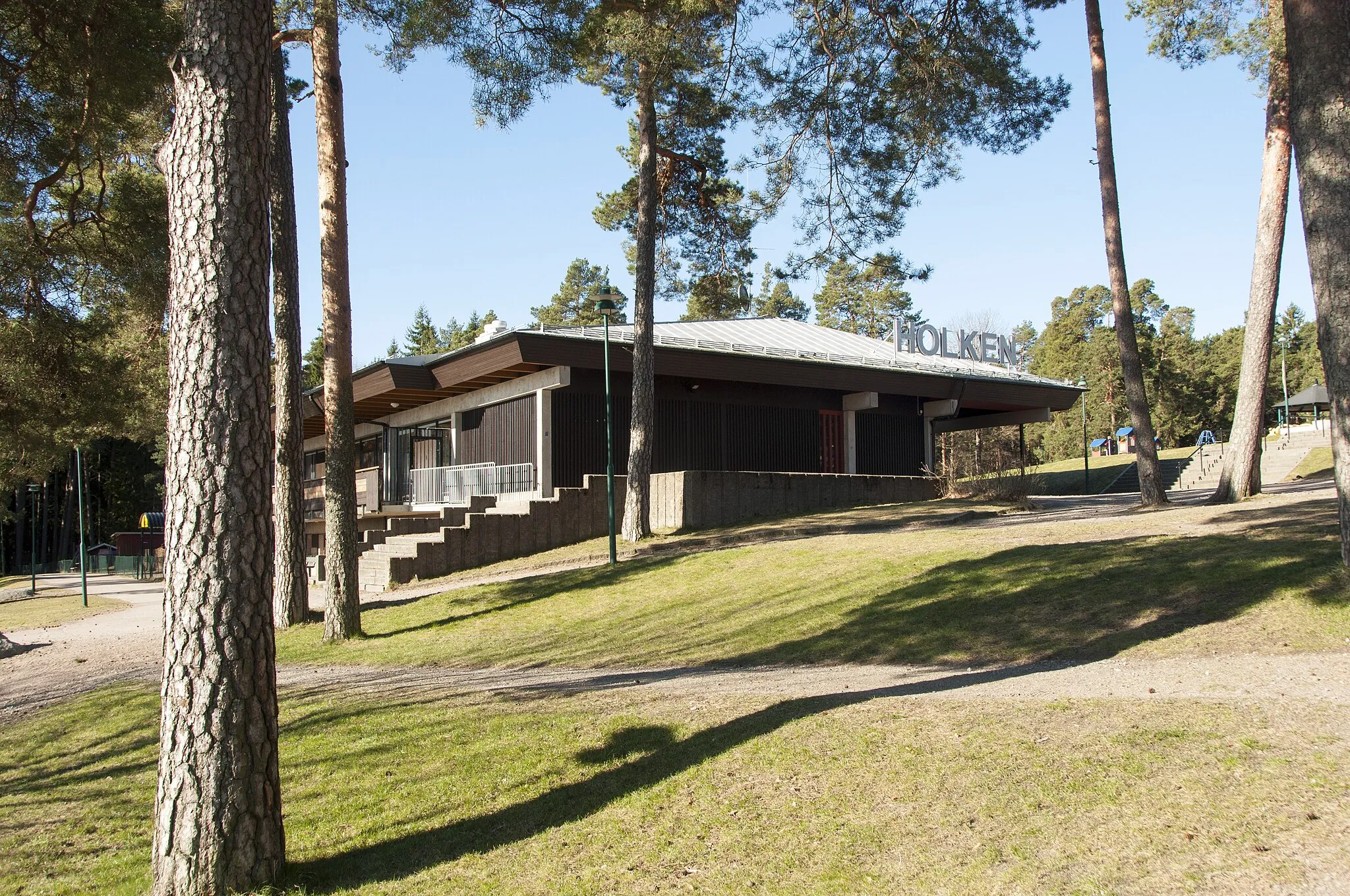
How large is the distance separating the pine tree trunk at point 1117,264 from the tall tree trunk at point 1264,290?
1241 mm

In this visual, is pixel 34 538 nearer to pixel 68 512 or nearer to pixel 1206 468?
pixel 68 512

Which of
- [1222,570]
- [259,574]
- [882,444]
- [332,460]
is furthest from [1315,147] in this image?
[882,444]

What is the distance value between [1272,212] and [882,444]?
1318 cm

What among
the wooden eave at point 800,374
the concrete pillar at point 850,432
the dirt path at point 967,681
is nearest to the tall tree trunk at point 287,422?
the dirt path at point 967,681

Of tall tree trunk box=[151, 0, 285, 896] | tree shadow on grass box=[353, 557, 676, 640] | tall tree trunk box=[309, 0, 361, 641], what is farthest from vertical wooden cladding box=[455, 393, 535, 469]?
tall tree trunk box=[151, 0, 285, 896]

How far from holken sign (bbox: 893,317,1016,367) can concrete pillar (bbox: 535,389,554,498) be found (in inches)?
437

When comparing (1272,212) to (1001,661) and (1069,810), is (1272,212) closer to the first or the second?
(1001,661)

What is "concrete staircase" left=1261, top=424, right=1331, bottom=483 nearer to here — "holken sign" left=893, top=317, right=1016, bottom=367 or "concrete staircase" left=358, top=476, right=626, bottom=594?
"holken sign" left=893, top=317, right=1016, bottom=367

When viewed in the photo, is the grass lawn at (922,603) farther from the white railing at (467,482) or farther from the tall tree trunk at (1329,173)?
the white railing at (467,482)

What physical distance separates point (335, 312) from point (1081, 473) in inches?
1243

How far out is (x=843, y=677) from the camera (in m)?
8.36

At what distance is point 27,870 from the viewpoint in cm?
567

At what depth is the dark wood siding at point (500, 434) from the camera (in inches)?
912

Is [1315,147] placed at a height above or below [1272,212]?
below
